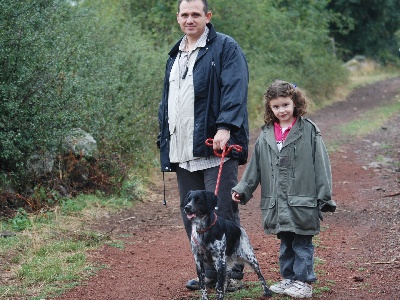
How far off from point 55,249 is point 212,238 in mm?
2548

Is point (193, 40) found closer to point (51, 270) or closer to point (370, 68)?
point (51, 270)

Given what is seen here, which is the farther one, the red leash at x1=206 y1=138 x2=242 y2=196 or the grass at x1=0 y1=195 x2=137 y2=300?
the grass at x1=0 y1=195 x2=137 y2=300

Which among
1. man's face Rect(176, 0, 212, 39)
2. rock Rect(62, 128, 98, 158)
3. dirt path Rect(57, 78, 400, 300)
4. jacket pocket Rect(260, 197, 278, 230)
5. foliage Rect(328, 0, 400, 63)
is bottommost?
dirt path Rect(57, 78, 400, 300)

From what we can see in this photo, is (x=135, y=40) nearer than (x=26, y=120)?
No

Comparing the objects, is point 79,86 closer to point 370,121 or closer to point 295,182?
point 295,182

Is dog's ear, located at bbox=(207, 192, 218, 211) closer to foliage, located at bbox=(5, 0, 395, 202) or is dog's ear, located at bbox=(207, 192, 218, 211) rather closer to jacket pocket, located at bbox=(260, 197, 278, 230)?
jacket pocket, located at bbox=(260, 197, 278, 230)

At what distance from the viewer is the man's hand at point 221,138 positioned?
5090 mm

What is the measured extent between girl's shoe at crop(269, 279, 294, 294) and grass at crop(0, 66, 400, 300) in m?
0.07

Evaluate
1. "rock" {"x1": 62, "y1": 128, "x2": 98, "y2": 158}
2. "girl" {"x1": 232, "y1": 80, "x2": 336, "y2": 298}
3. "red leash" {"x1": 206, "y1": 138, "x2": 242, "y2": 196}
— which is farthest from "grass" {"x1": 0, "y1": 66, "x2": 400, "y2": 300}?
"red leash" {"x1": 206, "y1": 138, "x2": 242, "y2": 196}

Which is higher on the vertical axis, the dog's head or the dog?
the dog's head

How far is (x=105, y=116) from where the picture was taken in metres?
10.7

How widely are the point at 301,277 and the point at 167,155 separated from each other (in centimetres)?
132

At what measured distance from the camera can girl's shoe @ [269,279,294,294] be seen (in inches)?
209

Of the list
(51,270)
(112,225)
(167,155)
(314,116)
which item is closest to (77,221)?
(112,225)
